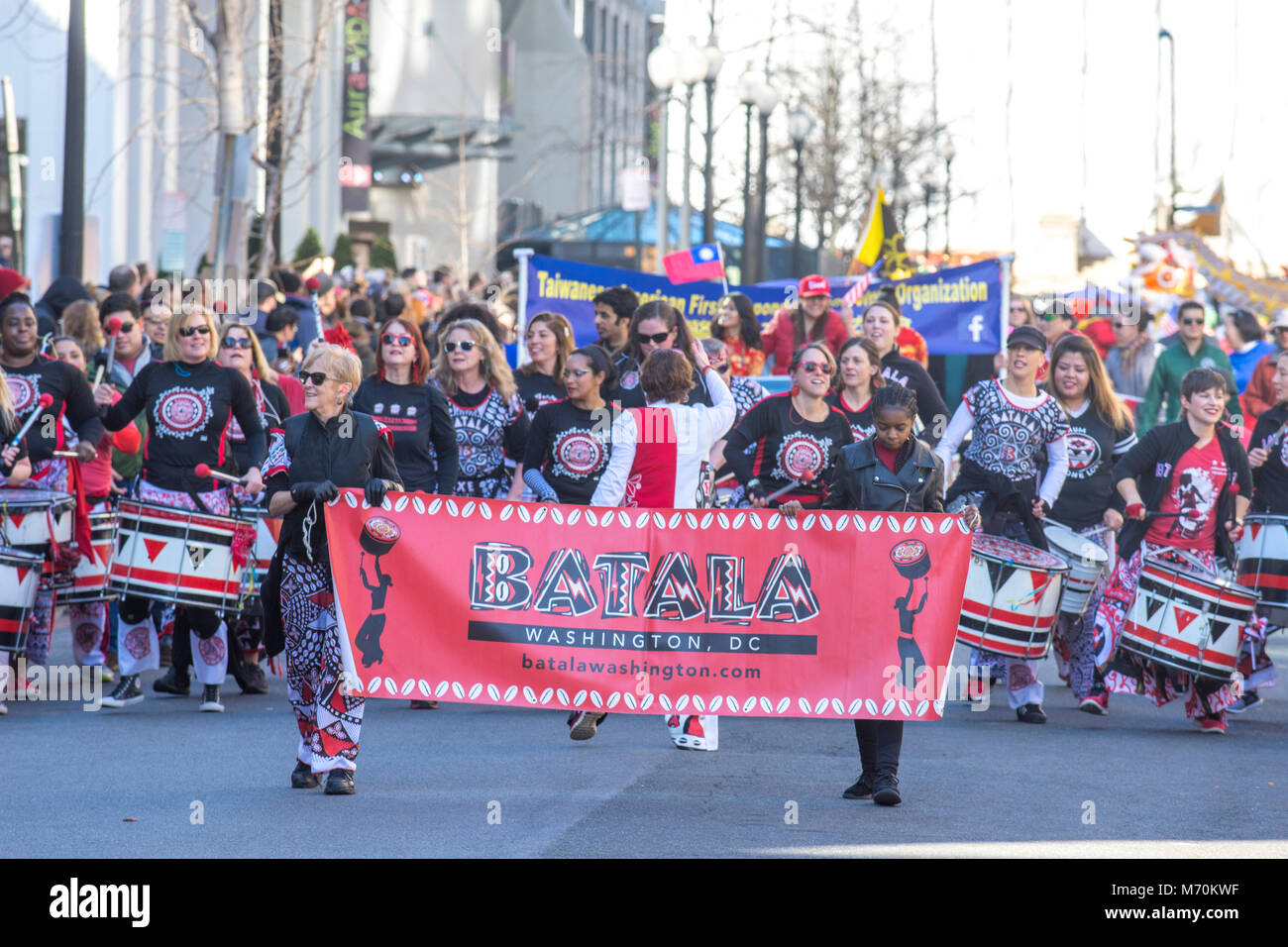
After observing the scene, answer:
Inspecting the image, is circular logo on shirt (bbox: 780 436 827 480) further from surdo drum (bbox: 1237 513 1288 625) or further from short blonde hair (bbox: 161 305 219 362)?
short blonde hair (bbox: 161 305 219 362)

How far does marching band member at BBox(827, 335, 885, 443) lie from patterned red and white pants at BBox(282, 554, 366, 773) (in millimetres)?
2989

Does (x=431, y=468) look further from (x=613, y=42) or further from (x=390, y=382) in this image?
(x=613, y=42)

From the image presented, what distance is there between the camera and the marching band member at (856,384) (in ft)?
32.1

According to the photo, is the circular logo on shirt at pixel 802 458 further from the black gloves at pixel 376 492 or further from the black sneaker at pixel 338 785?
the black sneaker at pixel 338 785

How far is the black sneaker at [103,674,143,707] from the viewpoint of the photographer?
10.3 meters

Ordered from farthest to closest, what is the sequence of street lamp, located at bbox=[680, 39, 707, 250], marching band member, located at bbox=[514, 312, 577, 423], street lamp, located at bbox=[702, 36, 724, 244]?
1. street lamp, located at bbox=[702, 36, 724, 244]
2. street lamp, located at bbox=[680, 39, 707, 250]
3. marching band member, located at bbox=[514, 312, 577, 423]

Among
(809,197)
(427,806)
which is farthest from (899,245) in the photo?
(809,197)

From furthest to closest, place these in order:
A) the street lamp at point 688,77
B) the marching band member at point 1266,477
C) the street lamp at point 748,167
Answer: the street lamp at point 748,167 < the street lamp at point 688,77 < the marching band member at point 1266,477

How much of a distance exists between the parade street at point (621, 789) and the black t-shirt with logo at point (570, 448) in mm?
1201

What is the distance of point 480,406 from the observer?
10594 millimetres

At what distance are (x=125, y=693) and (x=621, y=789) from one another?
3.47m

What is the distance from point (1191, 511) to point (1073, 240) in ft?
179

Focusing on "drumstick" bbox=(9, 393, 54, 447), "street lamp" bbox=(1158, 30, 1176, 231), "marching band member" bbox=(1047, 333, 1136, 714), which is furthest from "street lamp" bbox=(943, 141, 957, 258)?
"drumstick" bbox=(9, 393, 54, 447)

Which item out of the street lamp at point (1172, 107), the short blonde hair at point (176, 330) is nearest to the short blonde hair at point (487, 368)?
the short blonde hair at point (176, 330)
